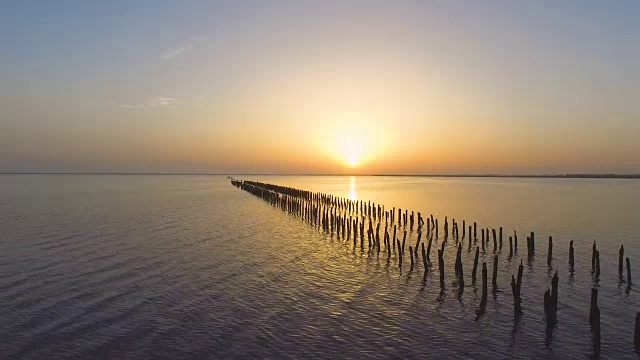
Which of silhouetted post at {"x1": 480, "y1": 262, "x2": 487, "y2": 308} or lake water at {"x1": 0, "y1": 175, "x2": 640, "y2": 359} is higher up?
silhouetted post at {"x1": 480, "y1": 262, "x2": 487, "y2": 308}

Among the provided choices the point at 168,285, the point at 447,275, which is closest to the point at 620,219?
the point at 447,275

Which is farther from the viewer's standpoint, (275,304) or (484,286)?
(484,286)

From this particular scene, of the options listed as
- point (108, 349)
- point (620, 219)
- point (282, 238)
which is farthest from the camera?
point (620, 219)

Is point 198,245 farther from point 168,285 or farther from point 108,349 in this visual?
point 108,349

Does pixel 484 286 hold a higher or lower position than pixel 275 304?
higher

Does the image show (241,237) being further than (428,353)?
Yes

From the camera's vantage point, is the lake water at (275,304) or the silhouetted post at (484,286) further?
the silhouetted post at (484,286)

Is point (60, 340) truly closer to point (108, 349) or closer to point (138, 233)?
point (108, 349)

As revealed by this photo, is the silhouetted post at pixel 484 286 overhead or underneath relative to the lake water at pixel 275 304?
overhead

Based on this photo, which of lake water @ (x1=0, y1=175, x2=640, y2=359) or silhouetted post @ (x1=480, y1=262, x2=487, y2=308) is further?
silhouetted post @ (x1=480, y1=262, x2=487, y2=308)

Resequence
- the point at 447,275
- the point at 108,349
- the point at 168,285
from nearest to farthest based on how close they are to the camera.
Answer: the point at 108,349, the point at 168,285, the point at 447,275
